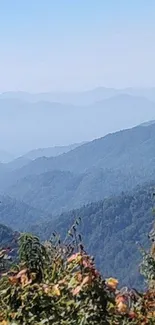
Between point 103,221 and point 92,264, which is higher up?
point 92,264

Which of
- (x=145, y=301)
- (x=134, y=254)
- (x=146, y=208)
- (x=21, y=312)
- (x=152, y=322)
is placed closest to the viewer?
(x=21, y=312)

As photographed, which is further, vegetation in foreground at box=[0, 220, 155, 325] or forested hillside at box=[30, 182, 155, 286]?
forested hillside at box=[30, 182, 155, 286]

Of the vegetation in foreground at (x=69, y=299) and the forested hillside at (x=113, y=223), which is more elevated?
the vegetation in foreground at (x=69, y=299)

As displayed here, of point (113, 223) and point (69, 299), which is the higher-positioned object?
point (69, 299)

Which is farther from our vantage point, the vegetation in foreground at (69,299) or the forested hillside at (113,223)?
the forested hillside at (113,223)

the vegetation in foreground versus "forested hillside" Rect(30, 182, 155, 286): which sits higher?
the vegetation in foreground

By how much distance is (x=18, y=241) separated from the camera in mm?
4598

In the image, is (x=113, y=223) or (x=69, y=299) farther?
(x=113, y=223)

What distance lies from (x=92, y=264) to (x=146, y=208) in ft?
605

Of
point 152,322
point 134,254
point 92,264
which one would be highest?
point 92,264

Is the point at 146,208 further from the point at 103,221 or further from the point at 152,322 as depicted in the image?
the point at 152,322

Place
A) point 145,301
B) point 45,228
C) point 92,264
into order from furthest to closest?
point 45,228 < point 145,301 < point 92,264

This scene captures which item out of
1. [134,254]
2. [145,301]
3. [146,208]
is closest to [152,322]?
[145,301]

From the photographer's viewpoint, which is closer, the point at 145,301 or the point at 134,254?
the point at 145,301
